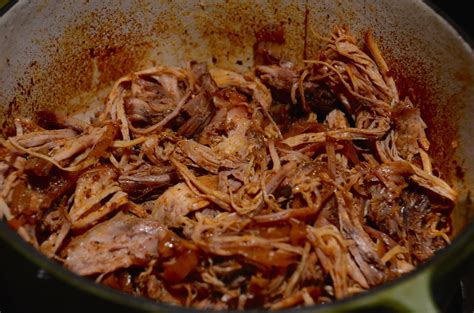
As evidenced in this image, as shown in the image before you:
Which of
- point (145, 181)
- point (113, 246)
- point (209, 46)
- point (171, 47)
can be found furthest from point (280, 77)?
point (113, 246)

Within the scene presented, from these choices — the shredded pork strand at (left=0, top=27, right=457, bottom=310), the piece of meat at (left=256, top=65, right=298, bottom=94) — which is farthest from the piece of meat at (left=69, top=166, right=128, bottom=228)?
the piece of meat at (left=256, top=65, right=298, bottom=94)

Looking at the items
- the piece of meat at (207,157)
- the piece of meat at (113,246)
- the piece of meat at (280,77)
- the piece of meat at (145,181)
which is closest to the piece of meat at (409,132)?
the piece of meat at (280,77)

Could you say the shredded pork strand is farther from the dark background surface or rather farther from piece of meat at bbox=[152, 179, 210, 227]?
the dark background surface

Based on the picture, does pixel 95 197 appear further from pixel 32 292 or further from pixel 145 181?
pixel 32 292

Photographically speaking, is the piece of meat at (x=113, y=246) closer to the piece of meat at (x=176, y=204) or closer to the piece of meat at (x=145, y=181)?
the piece of meat at (x=176, y=204)

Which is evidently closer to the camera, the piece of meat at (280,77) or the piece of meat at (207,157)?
the piece of meat at (207,157)

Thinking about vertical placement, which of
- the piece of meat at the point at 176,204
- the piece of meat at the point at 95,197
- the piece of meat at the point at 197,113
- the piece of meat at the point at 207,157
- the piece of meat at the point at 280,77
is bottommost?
the piece of meat at the point at 280,77

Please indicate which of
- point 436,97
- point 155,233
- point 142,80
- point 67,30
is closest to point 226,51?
point 142,80
